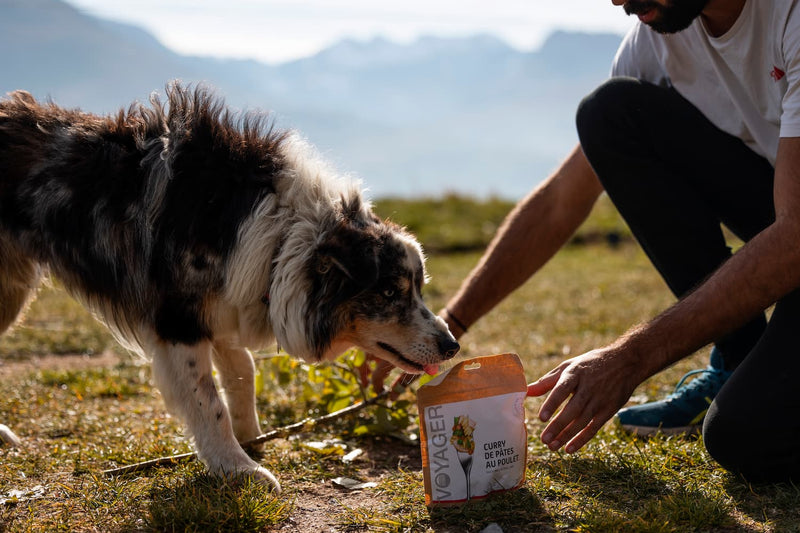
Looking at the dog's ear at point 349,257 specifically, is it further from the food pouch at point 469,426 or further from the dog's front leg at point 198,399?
the dog's front leg at point 198,399

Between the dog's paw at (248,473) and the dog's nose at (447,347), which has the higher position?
the dog's nose at (447,347)

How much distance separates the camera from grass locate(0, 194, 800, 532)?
2.26 m

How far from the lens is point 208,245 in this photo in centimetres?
275

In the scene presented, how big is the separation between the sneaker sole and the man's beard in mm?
1791

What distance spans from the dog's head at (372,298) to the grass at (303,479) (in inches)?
20.6

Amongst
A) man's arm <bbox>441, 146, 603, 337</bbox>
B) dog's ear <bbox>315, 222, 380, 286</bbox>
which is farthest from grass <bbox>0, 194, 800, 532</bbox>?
dog's ear <bbox>315, 222, 380, 286</bbox>

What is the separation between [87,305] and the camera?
308 cm

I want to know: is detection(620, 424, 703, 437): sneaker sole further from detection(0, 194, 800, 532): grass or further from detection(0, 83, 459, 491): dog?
detection(0, 83, 459, 491): dog

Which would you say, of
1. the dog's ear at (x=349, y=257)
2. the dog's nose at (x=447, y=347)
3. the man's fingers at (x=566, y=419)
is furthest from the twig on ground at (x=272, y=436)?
the man's fingers at (x=566, y=419)

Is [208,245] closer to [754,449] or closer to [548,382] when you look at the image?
[548,382]

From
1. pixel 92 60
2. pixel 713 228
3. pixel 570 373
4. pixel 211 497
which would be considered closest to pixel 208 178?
pixel 211 497

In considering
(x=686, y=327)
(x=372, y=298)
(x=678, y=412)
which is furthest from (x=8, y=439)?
(x=678, y=412)

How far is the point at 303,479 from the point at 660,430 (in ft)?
5.31

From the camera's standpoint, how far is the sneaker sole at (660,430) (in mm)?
3064
